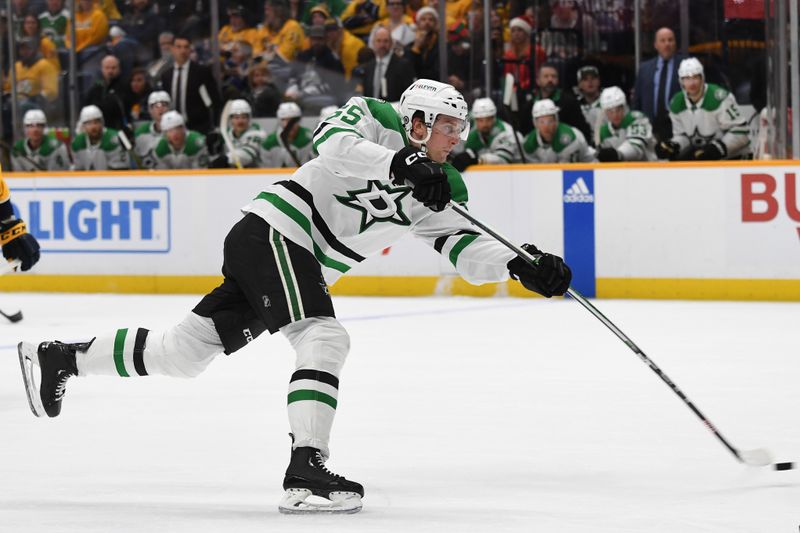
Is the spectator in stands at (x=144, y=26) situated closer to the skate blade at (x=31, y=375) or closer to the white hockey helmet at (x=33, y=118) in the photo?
the white hockey helmet at (x=33, y=118)

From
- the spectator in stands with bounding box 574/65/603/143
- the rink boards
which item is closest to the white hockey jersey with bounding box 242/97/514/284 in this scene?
the rink boards

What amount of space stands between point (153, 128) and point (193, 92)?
0.45m

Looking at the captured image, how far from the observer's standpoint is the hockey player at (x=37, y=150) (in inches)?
445

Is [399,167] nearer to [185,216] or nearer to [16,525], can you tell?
[16,525]

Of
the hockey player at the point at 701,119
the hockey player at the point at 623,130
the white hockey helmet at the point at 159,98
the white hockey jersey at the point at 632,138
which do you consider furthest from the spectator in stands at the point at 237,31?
the hockey player at the point at 701,119

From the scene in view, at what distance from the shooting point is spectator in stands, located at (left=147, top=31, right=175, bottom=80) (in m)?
11.6

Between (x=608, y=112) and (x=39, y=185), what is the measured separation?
13.5ft

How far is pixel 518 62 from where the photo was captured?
10180 mm

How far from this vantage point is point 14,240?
633 centimetres

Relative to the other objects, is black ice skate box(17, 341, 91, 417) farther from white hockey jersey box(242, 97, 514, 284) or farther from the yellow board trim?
the yellow board trim

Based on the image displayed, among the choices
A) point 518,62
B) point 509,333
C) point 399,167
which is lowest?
point 509,333

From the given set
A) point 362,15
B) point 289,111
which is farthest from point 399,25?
point 289,111

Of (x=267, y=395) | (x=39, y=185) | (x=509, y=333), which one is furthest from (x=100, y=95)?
(x=267, y=395)

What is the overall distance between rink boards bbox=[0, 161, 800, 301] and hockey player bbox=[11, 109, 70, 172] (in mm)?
1508
